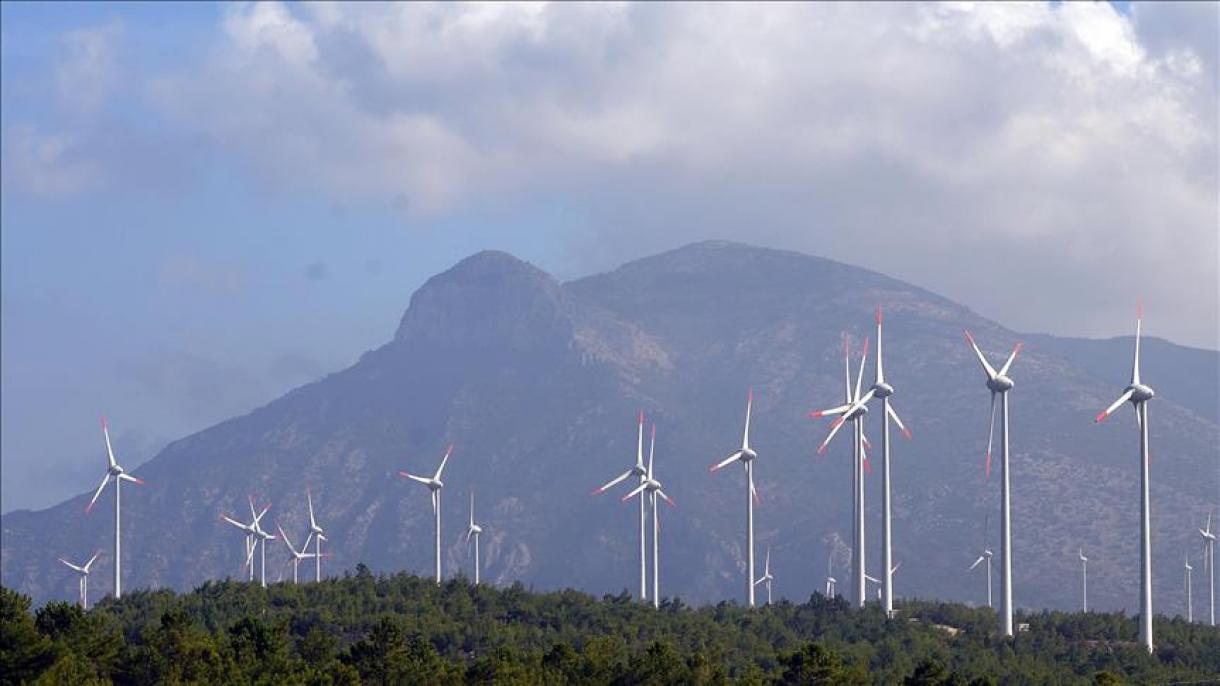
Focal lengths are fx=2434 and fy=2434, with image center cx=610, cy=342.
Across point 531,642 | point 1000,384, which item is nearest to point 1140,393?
point 1000,384

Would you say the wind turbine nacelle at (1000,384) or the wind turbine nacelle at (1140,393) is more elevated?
the wind turbine nacelle at (1000,384)

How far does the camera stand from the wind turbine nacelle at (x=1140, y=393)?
13550 cm

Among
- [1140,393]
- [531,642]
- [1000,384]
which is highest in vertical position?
[1000,384]

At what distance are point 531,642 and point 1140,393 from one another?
36.7 metres

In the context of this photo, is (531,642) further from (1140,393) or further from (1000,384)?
(1140,393)

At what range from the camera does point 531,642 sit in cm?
13075

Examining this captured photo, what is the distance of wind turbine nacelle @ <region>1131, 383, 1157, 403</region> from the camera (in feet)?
445

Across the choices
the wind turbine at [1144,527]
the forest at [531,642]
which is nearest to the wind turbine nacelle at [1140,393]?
the wind turbine at [1144,527]

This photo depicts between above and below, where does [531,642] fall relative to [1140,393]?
below

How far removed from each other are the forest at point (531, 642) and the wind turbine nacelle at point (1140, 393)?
13862 mm

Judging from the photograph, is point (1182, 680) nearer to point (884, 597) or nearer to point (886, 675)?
point (886, 675)

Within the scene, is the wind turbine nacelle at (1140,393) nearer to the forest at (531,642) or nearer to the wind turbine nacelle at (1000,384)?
the wind turbine nacelle at (1000,384)

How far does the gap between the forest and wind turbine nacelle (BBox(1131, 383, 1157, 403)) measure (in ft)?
45.5

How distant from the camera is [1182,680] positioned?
118 meters
